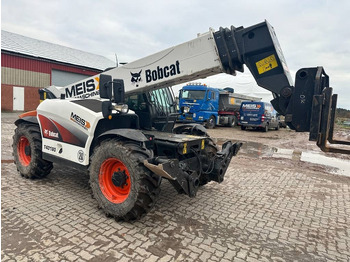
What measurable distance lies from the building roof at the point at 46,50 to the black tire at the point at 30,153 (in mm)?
19088

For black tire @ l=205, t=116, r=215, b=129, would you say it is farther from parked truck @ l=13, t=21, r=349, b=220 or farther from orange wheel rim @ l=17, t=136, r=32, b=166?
orange wheel rim @ l=17, t=136, r=32, b=166

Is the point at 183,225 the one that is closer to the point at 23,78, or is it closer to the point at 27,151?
the point at 27,151

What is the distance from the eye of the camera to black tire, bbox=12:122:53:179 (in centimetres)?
519

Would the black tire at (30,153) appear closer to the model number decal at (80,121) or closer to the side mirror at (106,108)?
the model number decal at (80,121)

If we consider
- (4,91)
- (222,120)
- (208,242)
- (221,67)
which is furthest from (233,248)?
(4,91)

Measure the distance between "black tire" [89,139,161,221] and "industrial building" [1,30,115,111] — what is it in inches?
832

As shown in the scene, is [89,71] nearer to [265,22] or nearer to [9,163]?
[9,163]

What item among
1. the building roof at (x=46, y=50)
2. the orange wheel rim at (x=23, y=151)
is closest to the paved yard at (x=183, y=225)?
the orange wheel rim at (x=23, y=151)

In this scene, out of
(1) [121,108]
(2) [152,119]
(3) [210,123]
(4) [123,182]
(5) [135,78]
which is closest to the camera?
(4) [123,182]

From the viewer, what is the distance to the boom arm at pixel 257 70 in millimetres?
3279

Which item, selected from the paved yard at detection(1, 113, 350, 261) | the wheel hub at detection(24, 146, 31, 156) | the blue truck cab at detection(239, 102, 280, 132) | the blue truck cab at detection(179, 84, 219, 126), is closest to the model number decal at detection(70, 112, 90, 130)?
the paved yard at detection(1, 113, 350, 261)

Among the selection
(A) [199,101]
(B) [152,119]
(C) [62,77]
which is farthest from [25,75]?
(B) [152,119]

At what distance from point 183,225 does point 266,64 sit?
256cm

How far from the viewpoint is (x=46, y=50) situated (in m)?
25.0
